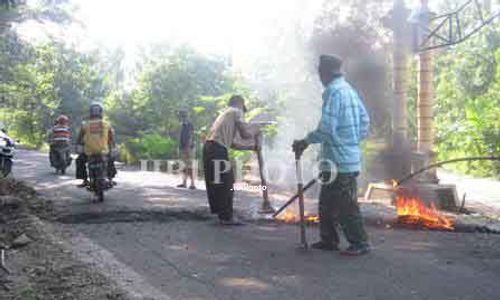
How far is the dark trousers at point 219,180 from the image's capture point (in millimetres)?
8062

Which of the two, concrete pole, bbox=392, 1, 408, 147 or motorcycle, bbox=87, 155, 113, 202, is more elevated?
concrete pole, bbox=392, 1, 408, 147

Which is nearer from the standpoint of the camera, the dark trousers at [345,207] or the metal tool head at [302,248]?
the dark trousers at [345,207]

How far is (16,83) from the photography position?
1131 inches

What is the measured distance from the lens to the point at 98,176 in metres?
10.1

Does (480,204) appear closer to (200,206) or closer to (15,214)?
(200,206)

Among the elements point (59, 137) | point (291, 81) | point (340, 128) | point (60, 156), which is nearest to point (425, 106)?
point (340, 128)

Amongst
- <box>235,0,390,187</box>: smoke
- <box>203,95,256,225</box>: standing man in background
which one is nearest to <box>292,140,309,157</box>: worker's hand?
<box>203,95,256,225</box>: standing man in background

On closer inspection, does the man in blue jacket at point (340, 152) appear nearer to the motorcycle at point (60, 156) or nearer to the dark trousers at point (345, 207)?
the dark trousers at point (345, 207)

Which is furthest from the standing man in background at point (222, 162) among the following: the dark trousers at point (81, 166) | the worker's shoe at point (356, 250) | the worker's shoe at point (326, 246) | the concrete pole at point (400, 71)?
the concrete pole at point (400, 71)

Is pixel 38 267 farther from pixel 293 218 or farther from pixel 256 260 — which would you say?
pixel 293 218

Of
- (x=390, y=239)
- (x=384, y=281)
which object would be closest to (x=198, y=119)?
(x=390, y=239)

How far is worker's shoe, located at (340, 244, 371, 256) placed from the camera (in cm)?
618

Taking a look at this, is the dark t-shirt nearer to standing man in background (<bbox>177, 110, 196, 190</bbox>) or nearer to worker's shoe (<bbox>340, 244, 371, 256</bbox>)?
standing man in background (<bbox>177, 110, 196, 190</bbox>)

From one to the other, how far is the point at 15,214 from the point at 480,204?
810cm
